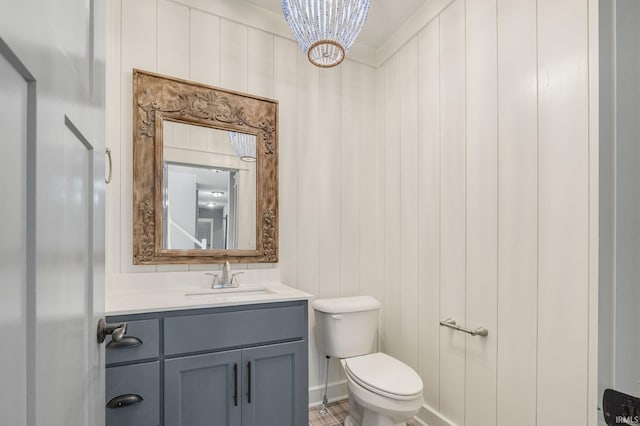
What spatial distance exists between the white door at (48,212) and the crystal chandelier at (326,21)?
94cm

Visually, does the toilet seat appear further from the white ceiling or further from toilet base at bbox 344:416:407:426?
the white ceiling

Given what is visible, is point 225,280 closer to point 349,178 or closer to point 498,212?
point 349,178

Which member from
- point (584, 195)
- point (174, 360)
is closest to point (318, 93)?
point (584, 195)

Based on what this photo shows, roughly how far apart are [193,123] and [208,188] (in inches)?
15.3

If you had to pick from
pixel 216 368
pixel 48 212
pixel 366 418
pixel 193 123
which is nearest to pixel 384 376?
pixel 366 418

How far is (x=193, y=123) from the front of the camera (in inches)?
76.4

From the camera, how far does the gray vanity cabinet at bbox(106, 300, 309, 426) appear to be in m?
1.33

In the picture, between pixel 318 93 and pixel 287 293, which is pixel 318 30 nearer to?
pixel 318 93

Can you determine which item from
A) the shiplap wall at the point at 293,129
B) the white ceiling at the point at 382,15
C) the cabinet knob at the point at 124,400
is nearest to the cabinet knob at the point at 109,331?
the cabinet knob at the point at 124,400

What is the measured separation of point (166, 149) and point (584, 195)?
78.5 inches

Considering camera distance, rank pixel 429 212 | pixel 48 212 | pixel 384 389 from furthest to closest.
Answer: pixel 429 212 < pixel 384 389 < pixel 48 212

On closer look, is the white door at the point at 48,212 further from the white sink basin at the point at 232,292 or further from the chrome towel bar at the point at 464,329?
the chrome towel bar at the point at 464,329

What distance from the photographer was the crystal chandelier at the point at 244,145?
206cm

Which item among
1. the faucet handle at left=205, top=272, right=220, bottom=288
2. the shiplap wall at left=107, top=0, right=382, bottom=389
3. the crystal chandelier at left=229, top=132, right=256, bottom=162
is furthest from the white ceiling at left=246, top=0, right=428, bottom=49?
the faucet handle at left=205, top=272, right=220, bottom=288
